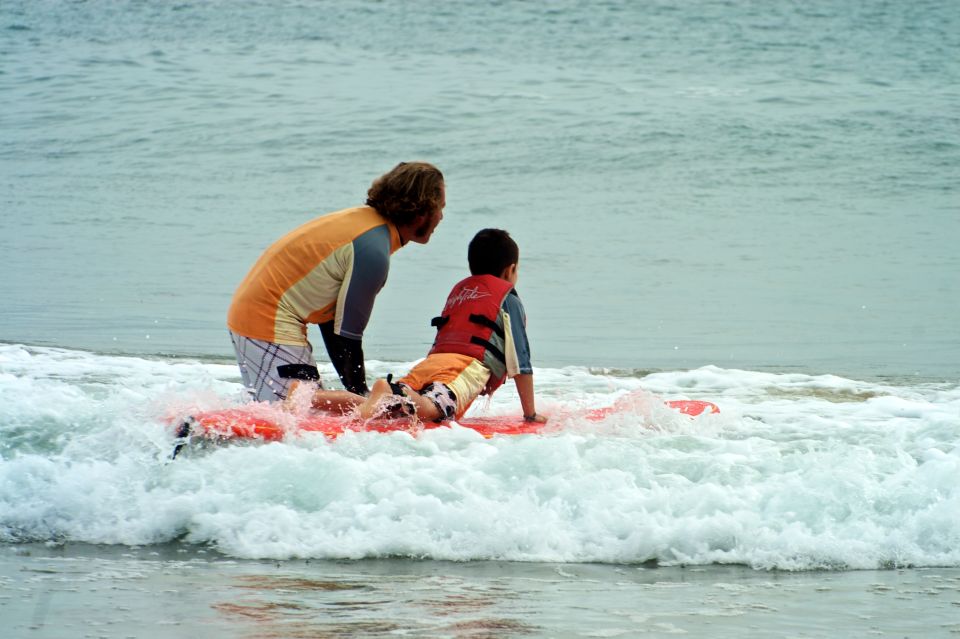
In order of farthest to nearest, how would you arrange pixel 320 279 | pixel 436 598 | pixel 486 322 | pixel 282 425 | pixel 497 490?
pixel 486 322 → pixel 320 279 → pixel 282 425 → pixel 497 490 → pixel 436 598

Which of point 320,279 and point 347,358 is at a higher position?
point 320,279

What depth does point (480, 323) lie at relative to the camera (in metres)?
5.72

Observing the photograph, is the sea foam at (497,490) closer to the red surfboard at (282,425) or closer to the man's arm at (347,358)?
the red surfboard at (282,425)

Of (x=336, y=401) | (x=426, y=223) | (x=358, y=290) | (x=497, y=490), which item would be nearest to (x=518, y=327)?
(x=426, y=223)

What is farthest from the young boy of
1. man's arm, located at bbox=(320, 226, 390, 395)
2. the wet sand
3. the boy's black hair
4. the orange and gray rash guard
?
the wet sand

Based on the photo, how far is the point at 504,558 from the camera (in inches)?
173

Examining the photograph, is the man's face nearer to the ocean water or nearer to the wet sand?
the ocean water

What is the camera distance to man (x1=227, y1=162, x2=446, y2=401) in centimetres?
535

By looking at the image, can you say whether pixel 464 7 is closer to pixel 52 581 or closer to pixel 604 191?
pixel 604 191

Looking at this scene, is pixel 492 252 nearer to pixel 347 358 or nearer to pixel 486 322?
pixel 486 322

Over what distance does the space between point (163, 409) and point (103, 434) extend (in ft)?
0.95

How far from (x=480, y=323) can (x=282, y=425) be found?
3.61ft

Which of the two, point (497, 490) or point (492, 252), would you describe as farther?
point (492, 252)

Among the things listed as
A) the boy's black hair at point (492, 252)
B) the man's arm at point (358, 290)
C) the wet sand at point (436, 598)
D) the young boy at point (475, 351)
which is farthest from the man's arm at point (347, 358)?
the wet sand at point (436, 598)
